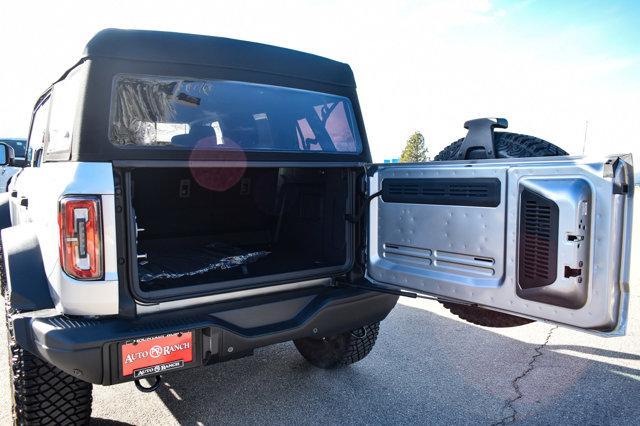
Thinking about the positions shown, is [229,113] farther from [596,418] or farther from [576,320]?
[596,418]

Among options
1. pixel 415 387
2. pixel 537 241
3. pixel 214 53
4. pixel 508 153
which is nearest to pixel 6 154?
pixel 214 53

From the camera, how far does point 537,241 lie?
215 cm

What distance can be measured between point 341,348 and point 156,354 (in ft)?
4.97

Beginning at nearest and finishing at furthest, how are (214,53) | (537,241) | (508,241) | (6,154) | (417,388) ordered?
(537,241) → (508,241) → (214,53) → (417,388) → (6,154)

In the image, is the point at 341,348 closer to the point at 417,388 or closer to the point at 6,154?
the point at 417,388

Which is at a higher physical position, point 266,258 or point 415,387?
point 266,258

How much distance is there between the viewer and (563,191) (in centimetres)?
202

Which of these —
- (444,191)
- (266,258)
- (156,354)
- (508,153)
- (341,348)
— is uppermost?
(508,153)

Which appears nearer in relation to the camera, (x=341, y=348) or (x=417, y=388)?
(x=417, y=388)

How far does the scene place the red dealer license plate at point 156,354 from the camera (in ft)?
6.72

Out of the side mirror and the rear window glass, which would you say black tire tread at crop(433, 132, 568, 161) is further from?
the side mirror

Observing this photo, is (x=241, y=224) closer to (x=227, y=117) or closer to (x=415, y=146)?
(x=227, y=117)

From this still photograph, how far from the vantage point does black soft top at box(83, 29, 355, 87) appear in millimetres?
2146

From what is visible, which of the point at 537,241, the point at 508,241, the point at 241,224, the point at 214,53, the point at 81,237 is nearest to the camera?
the point at 81,237
